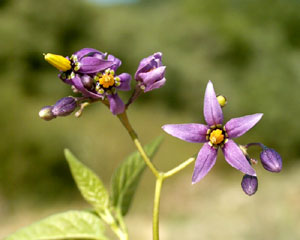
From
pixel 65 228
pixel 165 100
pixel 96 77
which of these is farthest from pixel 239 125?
pixel 165 100

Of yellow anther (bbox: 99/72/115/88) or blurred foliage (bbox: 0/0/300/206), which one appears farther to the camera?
blurred foliage (bbox: 0/0/300/206)

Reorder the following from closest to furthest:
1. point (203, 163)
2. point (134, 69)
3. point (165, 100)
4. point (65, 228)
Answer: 1. point (203, 163)
2. point (65, 228)
3. point (134, 69)
4. point (165, 100)

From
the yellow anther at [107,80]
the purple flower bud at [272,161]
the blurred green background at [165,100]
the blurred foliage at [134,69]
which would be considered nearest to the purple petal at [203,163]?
the purple flower bud at [272,161]

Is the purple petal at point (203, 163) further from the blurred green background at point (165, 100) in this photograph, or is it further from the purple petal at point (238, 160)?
the blurred green background at point (165, 100)

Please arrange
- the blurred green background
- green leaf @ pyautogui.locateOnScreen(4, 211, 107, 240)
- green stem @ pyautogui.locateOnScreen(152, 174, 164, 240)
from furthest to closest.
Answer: the blurred green background → green leaf @ pyautogui.locateOnScreen(4, 211, 107, 240) → green stem @ pyautogui.locateOnScreen(152, 174, 164, 240)

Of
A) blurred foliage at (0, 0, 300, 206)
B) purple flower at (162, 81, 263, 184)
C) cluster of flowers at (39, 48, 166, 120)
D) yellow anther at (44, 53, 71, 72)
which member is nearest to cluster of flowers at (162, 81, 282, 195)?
purple flower at (162, 81, 263, 184)

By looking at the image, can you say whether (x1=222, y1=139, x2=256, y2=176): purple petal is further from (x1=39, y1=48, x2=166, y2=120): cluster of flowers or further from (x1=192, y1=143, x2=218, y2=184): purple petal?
(x1=39, y1=48, x2=166, y2=120): cluster of flowers

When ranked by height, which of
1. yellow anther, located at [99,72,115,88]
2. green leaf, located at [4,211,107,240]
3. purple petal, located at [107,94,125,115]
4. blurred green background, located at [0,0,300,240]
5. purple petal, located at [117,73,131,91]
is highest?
yellow anther, located at [99,72,115,88]

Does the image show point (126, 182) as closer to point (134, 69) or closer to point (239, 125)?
point (239, 125)

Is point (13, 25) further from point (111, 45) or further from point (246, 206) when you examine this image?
point (246, 206)
